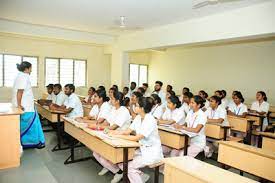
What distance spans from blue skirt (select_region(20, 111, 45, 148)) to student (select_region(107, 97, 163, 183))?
1.88 metres

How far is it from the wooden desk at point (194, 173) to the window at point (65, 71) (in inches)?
275

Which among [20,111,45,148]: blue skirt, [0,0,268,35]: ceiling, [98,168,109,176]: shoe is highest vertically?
[0,0,268,35]: ceiling

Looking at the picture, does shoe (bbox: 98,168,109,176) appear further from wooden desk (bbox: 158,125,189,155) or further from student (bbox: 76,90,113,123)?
wooden desk (bbox: 158,125,189,155)

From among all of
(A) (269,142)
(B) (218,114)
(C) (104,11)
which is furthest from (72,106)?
(A) (269,142)

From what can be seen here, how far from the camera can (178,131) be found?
3.35m

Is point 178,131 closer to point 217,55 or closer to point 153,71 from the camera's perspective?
point 217,55

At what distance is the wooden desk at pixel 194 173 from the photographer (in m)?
1.66

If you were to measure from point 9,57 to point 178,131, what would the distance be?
6.29 m

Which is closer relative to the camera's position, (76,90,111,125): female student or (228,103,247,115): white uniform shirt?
(76,90,111,125): female student

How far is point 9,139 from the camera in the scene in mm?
3176

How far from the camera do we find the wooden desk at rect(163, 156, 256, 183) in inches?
65.2

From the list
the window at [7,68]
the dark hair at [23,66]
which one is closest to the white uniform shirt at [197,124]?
the dark hair at [23,66]

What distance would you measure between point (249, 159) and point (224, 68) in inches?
208

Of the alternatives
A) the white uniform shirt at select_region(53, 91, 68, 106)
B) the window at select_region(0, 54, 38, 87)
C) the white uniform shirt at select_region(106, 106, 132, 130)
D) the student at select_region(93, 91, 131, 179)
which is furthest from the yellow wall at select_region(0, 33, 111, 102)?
the white uniform shirt at select_region(106, 106, 132, 130)
